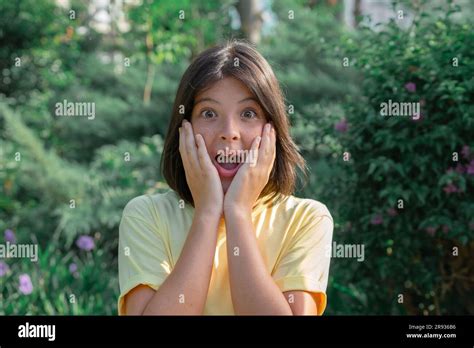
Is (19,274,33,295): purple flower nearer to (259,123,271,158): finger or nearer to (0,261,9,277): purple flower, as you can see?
(0,261,9,277): purple flower

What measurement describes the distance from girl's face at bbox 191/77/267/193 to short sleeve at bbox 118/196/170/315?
224mm

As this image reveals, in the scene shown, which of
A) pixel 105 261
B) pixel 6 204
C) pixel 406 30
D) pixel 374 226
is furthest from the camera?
pixel 6 204

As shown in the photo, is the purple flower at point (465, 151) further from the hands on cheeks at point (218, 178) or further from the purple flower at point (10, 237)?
the purple flower at point (10, 237)

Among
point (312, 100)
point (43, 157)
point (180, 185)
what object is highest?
point (312, 100)

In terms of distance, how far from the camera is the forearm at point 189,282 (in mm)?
1859

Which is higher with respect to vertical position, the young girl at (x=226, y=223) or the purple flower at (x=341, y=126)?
the purple flower at (x=341, y=126)

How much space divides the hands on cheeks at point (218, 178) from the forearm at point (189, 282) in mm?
103

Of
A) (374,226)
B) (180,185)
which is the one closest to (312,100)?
(374,226)

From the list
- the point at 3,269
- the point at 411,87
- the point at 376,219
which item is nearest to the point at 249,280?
the point at 376,219

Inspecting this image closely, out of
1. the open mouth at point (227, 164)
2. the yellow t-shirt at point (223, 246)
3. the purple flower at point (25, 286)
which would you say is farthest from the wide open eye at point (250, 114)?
the purple flower at point (25, 286)

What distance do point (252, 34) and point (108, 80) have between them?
1268 millimetres

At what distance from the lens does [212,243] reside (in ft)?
6.30

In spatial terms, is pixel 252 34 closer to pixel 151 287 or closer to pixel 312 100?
pixel 312 100

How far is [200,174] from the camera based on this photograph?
2014 millimetres
